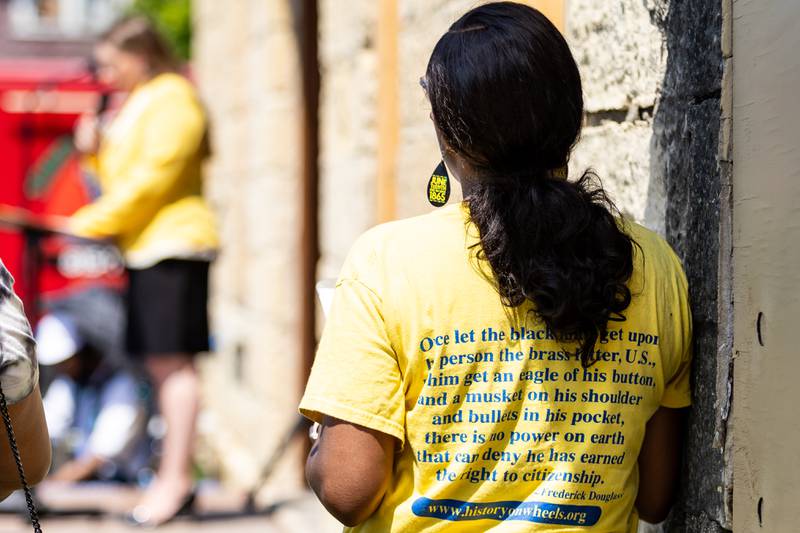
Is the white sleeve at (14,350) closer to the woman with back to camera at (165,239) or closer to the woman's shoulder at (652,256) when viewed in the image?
the woman's shoulder at (652,256)

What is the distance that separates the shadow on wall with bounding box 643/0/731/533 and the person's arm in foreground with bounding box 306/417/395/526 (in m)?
0.56

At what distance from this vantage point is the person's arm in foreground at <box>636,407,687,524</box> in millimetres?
2020

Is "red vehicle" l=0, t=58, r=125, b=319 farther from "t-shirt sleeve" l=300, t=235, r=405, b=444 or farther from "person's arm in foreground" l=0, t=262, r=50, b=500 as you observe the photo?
"t-shirt sleeve" l=300, t=235, r=405, b=444

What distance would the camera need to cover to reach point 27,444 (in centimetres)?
190

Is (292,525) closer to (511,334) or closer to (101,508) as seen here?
(101,508)

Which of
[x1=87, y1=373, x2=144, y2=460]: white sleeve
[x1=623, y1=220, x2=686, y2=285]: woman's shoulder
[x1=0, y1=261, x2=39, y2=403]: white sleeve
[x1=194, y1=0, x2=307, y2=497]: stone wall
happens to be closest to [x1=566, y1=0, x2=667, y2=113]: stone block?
[x1=623, y1=220, x2=686, y2=285]: woman's shoulder

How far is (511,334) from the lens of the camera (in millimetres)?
1771

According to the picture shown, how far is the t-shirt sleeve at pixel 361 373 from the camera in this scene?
68.7 inches

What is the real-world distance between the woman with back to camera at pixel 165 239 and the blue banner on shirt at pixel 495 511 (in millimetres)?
3482

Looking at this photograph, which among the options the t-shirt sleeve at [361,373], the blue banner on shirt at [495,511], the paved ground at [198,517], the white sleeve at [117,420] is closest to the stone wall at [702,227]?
the blue banner on shirt at [495,511]

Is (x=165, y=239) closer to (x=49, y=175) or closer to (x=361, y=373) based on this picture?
(x=49, y=175)

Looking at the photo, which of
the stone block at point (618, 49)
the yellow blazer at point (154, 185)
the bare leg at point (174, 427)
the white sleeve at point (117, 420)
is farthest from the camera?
the white sleeve at point (117, 420)

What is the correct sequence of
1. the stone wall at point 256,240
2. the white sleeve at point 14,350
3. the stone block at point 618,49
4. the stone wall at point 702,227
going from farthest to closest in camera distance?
the stone wall at point 256,240 → the stone block at point 618,49 → the stone wall at point 702,227 → the white sleeve at point 14,350

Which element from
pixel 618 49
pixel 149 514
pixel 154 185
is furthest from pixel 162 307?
pixel 618 49
